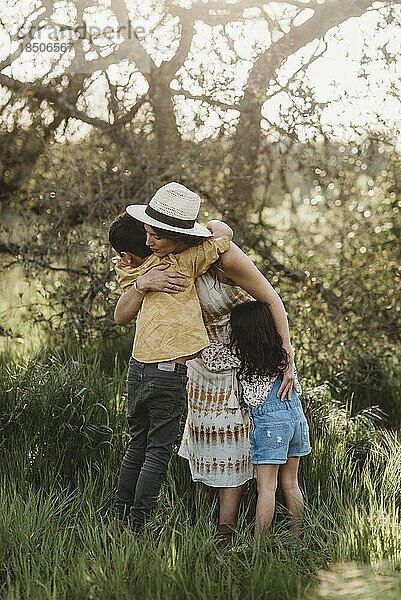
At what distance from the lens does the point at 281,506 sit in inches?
120

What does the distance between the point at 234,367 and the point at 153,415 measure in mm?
401

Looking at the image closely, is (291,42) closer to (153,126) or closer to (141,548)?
(153,126)

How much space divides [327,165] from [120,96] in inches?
63.2

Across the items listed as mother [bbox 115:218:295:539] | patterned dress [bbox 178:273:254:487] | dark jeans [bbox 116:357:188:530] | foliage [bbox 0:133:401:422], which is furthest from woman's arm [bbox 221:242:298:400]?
foliage [bbox 0:133:401:422]

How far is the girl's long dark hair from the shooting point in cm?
287

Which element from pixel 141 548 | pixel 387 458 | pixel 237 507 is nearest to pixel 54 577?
pixel 141 548

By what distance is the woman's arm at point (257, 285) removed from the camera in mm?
2811

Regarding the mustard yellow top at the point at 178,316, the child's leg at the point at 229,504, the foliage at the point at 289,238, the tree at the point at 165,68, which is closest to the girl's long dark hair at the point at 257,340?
the mustard yellow top at the point at 178,316

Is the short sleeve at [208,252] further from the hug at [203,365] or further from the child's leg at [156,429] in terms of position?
the child's leg at [156,429]

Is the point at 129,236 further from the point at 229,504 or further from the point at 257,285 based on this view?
the point at 229,504

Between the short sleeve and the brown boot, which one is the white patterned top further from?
the brown boot

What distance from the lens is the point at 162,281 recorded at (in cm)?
275

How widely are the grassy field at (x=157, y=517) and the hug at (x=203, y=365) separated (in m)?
0.16

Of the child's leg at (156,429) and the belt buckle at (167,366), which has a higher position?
the belt buckle at (167,366)
